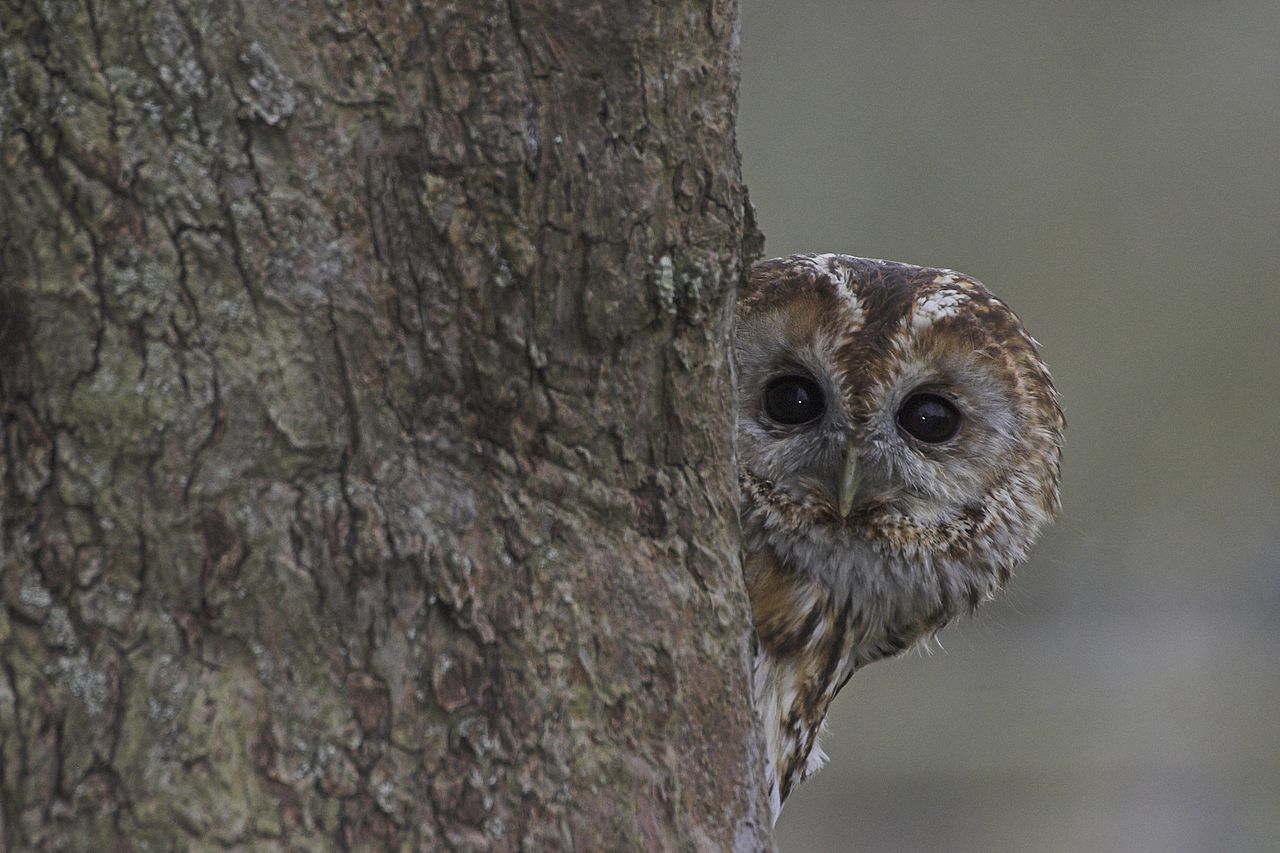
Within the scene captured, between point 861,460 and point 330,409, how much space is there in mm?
951

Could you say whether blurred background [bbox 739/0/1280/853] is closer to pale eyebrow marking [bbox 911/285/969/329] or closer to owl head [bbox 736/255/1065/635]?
owl head [bbox 736/255/1065/635]

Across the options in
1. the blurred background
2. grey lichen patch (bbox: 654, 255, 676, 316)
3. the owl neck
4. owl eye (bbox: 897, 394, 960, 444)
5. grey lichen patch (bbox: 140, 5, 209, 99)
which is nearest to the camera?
grey lichen patch (bbox: 140, 5, 209, 99)

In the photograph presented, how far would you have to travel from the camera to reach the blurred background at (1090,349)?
29.6ft

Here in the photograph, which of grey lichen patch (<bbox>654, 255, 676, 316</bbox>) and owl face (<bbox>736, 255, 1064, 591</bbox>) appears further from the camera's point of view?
owl face (<bbox>736, 255, 1064, 591</bbox>)

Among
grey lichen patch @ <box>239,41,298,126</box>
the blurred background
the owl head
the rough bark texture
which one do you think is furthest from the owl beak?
the blurred background

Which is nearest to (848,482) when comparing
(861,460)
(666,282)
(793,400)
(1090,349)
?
(861,460)

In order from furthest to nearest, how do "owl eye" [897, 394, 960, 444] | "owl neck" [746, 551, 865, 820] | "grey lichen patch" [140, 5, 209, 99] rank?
"owl eye" [897, 394, 960, 444] < "owl neck" [746, 551, 865, 820] < "grey lichen patch" [140, 5, 209, 99]

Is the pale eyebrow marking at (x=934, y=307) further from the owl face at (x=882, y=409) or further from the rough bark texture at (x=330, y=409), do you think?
the rough bark texture at (x=330, y=409)

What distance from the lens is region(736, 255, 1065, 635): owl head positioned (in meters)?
1.80

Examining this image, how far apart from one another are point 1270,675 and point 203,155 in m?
9.93

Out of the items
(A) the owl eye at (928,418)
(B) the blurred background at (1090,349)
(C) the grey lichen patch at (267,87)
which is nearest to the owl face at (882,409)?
(A) the owl eye at (928,418)

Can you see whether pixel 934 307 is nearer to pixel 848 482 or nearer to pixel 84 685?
pixel 848 482

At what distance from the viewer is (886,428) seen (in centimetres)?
185

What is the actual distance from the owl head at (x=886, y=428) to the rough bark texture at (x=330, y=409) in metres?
0.69
